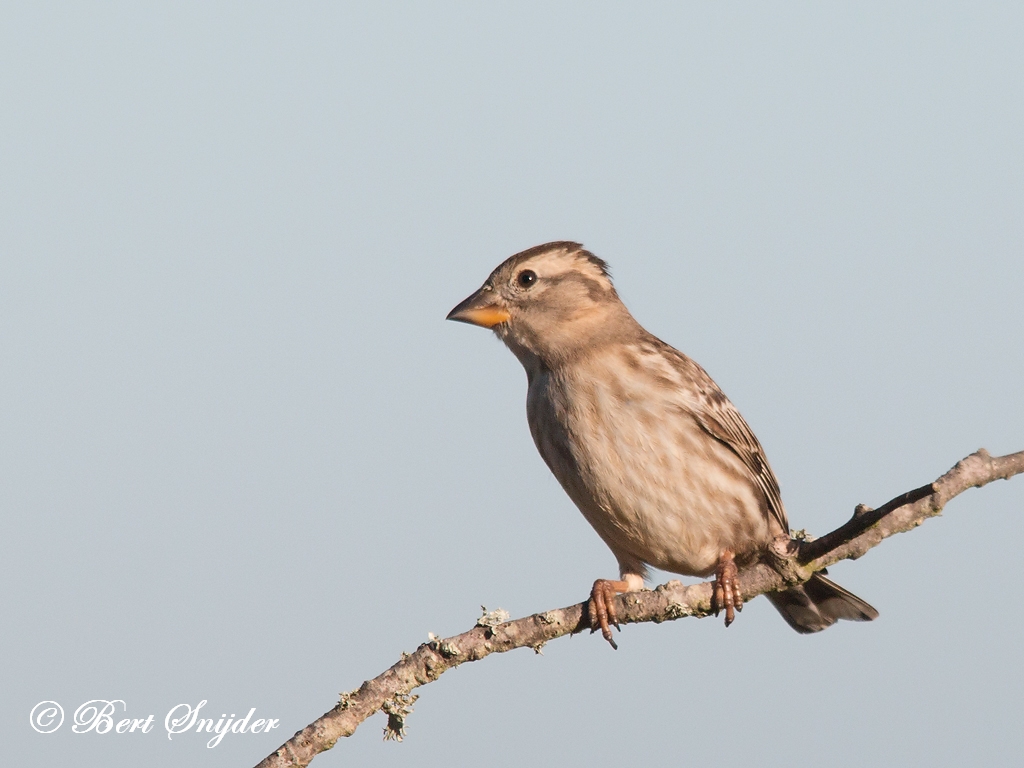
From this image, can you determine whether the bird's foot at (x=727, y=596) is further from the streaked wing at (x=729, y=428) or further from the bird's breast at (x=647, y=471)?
A: the streaked wing at (x=729, y=428)

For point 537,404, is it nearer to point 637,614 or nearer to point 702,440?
point 702,440

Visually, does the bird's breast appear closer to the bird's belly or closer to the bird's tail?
the bird's belly

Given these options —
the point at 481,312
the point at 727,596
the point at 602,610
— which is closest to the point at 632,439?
the point at 602,610

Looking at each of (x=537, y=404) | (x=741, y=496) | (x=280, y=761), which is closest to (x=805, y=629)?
(x=741, y=496)

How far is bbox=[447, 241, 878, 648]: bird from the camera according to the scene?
316 inches

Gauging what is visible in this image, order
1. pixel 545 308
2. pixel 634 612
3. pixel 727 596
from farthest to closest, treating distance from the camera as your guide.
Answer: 1. pixel 545 308
2. pixel 727 596
3. pixel 634 612

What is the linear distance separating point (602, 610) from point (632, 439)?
4.01ft

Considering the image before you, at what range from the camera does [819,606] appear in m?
8.88

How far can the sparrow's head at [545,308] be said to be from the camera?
348 inches

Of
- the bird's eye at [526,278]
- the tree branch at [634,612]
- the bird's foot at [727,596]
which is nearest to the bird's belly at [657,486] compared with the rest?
the bird's foot at [727,596]

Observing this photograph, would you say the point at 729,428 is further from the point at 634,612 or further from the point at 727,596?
the point at 634,612

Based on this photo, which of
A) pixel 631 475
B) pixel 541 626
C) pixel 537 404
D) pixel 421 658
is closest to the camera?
pixel 421 658

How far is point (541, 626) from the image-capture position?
21.4 ft

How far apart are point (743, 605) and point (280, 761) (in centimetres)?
300
